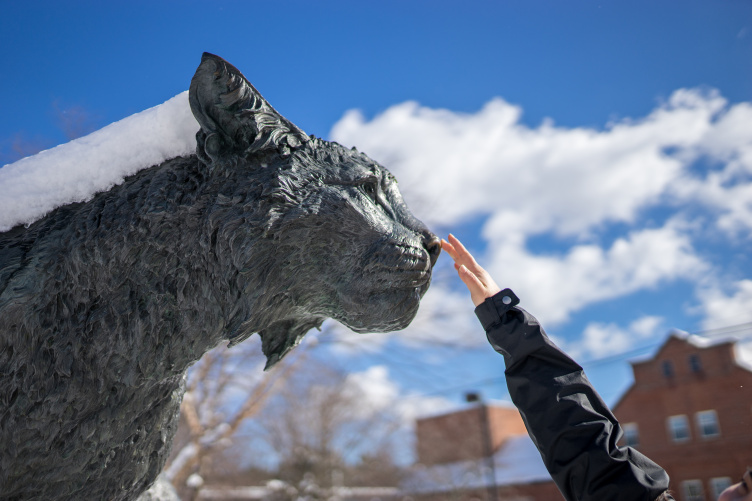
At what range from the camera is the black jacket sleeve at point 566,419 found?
1462 mm

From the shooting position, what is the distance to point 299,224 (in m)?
1.57

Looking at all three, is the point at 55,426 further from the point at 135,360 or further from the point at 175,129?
the point at 175,129

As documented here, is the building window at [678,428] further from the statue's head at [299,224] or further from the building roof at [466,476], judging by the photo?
the statue's head at [299,224]

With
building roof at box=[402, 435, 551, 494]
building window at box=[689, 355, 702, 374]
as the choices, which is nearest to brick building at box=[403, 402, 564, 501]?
building roof at box=[402, 435, 551, 494]

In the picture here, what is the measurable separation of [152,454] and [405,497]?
1143 inches

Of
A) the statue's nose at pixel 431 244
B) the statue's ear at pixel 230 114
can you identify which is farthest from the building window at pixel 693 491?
the statue's ear at pixel 230 114

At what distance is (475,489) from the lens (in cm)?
2892

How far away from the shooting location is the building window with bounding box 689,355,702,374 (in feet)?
73.2

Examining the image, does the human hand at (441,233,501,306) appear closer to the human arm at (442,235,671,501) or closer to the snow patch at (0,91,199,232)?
the human arm at (442,235,671,501)

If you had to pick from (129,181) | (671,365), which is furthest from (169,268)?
(671,365)

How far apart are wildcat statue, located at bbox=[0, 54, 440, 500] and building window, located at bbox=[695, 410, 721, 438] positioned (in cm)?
2553

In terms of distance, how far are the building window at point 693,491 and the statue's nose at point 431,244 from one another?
2422 centimetres

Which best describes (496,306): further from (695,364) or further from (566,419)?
(695,364)

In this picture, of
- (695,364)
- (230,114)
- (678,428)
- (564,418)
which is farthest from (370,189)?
(678,428)
